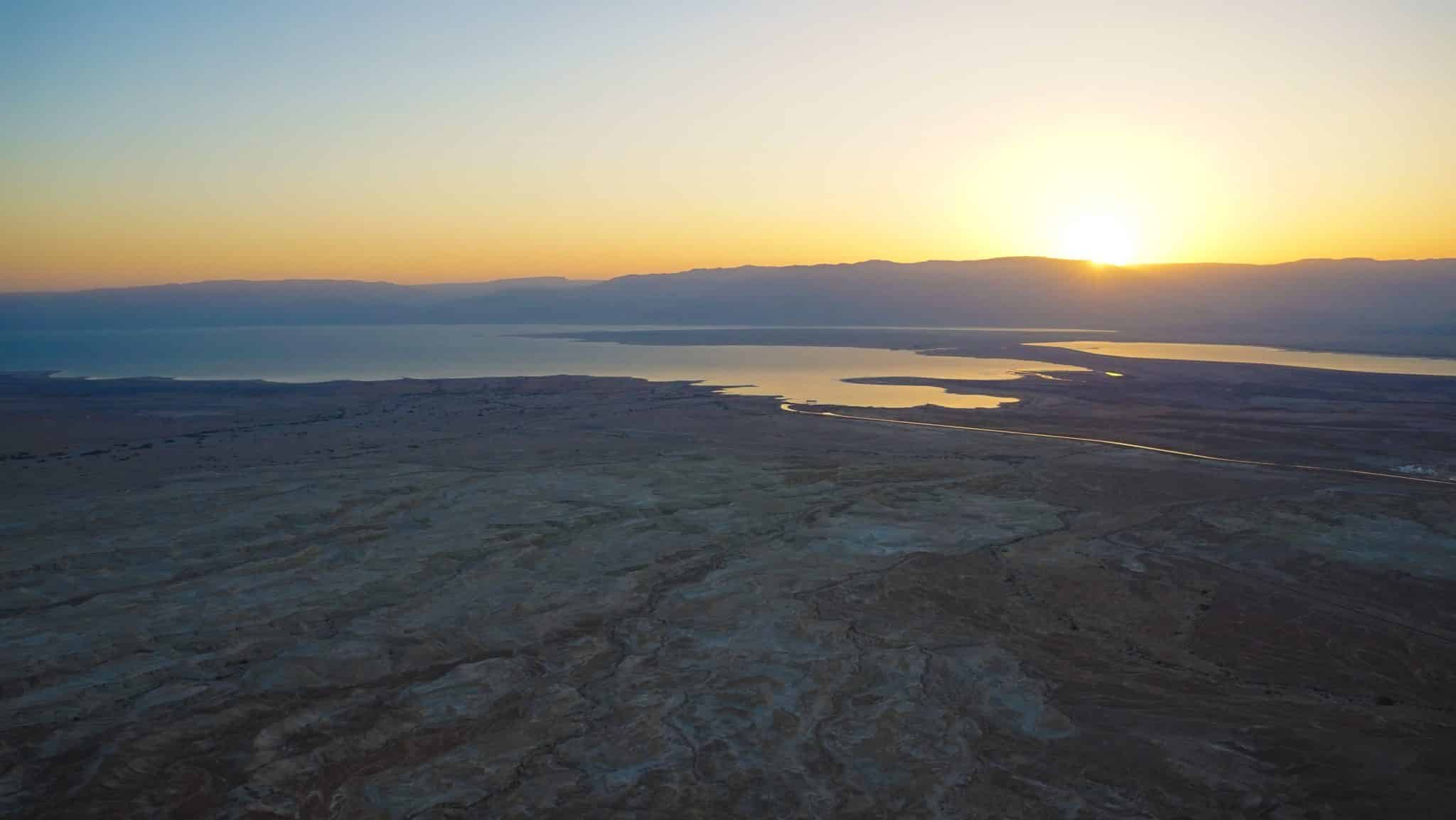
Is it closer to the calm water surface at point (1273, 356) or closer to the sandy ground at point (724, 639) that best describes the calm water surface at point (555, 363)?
the calm water surface at point (1273, 356)

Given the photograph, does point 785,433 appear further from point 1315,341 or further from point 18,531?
point 1315,341

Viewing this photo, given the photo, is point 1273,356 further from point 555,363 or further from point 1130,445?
point 555,363

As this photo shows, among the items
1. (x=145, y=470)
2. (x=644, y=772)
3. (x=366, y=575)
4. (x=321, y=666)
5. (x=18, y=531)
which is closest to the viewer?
(x=644, y=772)

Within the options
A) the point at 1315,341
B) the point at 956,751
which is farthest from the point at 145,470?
the point at 1315,341

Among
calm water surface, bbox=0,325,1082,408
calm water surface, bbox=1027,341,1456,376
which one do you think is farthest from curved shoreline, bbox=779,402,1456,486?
calm water surface, bbox=1027,341,1456,376

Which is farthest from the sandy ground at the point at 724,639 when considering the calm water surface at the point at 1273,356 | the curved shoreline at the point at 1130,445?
the calm water surface at the point at 1273,356

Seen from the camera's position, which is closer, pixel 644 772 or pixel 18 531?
pixel 644 772
